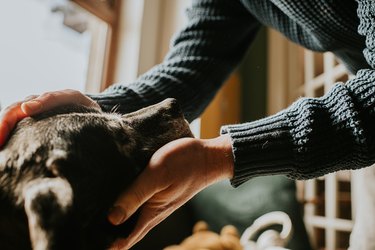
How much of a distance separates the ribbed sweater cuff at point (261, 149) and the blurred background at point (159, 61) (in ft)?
2.77

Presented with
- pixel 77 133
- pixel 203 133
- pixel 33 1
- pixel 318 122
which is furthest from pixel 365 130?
pixel 33 1

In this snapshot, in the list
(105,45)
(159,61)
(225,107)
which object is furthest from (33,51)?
(225,107)

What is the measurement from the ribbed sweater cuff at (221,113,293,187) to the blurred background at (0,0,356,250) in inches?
33.2

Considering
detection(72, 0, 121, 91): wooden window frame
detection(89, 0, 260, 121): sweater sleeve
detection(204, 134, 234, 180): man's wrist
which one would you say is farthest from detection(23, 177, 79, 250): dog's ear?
detection(72, 0, 121, 91): wooden window frame

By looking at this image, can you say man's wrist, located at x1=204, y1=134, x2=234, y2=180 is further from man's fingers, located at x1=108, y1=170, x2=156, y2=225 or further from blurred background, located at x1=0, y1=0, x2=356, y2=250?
blurred background, located at x1=0, y1=0, x2=356, y2=250

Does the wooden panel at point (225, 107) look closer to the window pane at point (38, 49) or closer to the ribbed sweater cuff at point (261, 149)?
the window pane at point (38, 49)

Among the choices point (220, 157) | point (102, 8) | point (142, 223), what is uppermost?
point (102, 8)

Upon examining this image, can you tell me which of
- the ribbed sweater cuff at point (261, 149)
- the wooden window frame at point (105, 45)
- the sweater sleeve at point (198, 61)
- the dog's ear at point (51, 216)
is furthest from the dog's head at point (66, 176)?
the wooden window frame at point (105, 45)

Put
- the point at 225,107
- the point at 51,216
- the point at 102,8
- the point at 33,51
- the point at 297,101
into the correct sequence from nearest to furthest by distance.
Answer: the point at 51,216, the point at 297,101, the point at 33,51, the point at 102,8, the point at 225,107

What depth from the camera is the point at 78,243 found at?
54 cm

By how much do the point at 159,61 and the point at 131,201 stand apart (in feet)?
5.34

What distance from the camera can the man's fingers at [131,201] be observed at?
1.91ft

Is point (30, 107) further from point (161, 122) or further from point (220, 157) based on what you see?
point (220, 157)

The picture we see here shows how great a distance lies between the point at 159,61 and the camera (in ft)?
7.06
